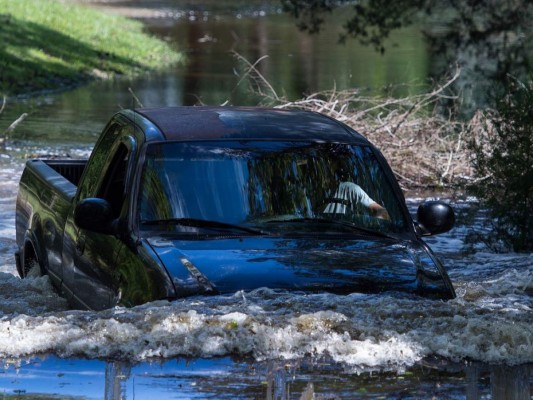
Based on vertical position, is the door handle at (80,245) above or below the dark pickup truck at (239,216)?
below

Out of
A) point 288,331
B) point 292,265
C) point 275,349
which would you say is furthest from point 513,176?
point 275,349

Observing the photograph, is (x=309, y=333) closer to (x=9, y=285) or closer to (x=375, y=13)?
(x=9, y=285)

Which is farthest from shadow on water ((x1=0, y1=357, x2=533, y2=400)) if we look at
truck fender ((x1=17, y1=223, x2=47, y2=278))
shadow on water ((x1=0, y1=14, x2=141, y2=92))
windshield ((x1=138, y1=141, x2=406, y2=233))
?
shadow on water ((x1=0, y1=14, x2=141, y2=92))

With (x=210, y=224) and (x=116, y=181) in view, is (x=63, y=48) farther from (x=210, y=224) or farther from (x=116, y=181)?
(x=210, y=224)

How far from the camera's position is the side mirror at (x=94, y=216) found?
22.8 feet

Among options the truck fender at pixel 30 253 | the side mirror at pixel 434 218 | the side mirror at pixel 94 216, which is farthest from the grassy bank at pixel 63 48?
the side mirror at pixel 434 218

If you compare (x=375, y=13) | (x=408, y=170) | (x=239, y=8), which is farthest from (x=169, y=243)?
(x=239, y=8)

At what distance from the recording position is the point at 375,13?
25.5 meters

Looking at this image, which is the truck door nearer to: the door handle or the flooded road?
the door handle

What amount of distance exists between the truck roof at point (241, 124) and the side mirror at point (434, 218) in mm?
617

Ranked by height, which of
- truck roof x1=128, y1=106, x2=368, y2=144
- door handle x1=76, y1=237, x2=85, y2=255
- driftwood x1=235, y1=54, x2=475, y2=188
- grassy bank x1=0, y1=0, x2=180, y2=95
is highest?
truck roof x1=128, y1=106, x2=368, y2=144

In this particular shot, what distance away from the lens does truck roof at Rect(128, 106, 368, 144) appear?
24.4 ft

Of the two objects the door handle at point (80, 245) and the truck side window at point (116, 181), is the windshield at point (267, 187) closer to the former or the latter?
the truck side window at point (116, 181)

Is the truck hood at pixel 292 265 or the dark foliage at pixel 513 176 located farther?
the dark foliage at pixel 513 176
